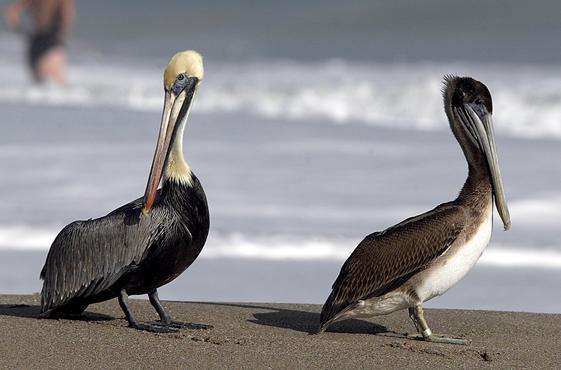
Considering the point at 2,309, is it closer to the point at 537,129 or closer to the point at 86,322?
the point at 86,322

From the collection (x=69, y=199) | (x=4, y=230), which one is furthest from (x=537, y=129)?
(x=4, y=230)

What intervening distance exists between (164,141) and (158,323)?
0.89 metres

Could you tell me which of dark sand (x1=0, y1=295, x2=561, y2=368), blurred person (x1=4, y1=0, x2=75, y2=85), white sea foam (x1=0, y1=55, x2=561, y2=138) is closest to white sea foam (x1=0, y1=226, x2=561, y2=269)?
dark sand (x1=0, y1=295, x2=561, y2=368)

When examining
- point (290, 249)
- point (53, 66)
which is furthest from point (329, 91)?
point (290, 249)

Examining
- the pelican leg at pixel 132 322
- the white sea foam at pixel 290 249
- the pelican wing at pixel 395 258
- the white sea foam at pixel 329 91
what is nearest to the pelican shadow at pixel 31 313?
the pelican leg at pixel 132 322

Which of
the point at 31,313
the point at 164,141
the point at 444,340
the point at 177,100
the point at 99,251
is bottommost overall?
the point at 444,340

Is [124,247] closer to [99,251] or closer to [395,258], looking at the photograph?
[99,251]

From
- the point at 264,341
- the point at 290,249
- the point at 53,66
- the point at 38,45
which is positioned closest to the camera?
the point at 264,341

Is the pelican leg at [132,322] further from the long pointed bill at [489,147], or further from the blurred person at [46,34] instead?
the blurred person at [46,34]

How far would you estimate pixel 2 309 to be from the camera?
19.7 feet

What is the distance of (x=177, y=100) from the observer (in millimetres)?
5680

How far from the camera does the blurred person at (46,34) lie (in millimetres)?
24078

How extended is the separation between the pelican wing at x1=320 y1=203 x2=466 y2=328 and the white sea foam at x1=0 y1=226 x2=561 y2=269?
2753mm

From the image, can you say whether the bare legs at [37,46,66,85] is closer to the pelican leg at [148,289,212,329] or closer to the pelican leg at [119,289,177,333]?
the pelican leg at [148,289,212,329]
